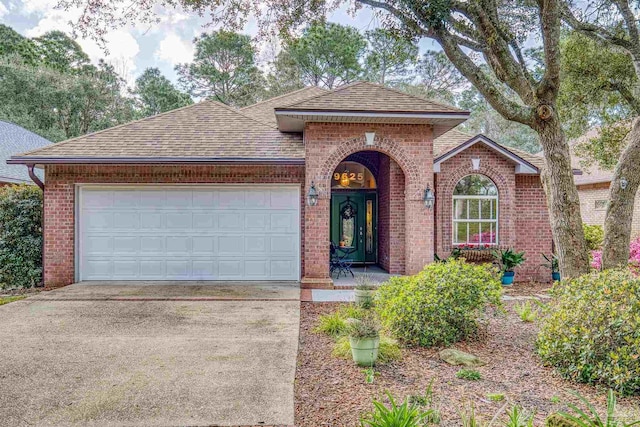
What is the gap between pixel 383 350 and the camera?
4938 millimetres

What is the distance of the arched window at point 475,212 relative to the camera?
431 inches

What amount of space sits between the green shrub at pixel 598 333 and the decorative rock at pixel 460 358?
2.29 ft

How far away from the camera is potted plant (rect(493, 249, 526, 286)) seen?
10234 millimetres

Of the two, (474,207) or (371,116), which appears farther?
(474,207)

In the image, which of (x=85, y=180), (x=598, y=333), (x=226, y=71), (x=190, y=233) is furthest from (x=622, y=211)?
(x=226, y=71)

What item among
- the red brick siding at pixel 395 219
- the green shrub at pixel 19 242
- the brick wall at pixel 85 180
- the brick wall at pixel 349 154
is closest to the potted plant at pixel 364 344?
the brick wall at pixel 349 154

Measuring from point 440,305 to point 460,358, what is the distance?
28.3 inches

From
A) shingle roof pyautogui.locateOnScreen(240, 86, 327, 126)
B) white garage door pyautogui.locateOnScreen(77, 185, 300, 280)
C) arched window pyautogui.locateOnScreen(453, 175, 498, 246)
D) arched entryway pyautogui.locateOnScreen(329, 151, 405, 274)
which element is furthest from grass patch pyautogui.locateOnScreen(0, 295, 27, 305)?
arched window pyautogui.locateOnScreen(453, 175, 498, 246)

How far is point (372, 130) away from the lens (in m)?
9.52

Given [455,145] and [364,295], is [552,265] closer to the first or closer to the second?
[455,145]

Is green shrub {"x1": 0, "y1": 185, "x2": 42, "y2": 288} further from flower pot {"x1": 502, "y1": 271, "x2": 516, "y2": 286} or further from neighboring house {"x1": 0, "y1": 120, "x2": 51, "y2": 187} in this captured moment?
flower pot {"x1": 502, "y1": 271, "x2": 516, "y2": 286}

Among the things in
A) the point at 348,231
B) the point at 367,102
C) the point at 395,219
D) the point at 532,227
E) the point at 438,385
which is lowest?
the point at 438,385

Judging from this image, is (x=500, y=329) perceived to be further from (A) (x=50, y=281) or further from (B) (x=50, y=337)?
(A) (x=50, y=281)

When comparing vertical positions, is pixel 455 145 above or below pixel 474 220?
above
